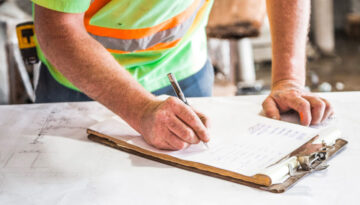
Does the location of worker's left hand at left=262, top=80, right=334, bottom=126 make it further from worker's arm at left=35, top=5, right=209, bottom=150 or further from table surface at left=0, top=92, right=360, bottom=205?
worker's arm at left=35, top=5, right=209, bottom=150

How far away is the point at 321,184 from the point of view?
2.50 ft

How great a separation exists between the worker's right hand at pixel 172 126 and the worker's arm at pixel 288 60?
0.81ft

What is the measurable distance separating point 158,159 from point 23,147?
0.98 ft

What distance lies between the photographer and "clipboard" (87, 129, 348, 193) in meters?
0.75

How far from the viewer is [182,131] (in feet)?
2.85

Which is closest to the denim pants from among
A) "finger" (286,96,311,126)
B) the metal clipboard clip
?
"finger" (286,96,311,126)

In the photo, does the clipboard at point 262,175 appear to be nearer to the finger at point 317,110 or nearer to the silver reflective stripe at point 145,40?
the finger at point 317,110

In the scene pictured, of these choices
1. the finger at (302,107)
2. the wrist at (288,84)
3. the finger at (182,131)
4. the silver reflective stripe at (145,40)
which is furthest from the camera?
the silver reflective stripe at (145,40)

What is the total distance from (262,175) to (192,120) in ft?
0.61

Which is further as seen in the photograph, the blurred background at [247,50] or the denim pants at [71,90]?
the blurred background at [247,50]

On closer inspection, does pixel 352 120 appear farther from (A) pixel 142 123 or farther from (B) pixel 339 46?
(B) pixel 339 46

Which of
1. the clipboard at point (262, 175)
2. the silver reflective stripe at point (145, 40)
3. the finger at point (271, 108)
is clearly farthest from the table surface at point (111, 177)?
the silver reflective stripe at point (145, 40)

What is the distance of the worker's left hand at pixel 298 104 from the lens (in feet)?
3.33

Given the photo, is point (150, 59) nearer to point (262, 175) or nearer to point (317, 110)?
point (317, 110)
